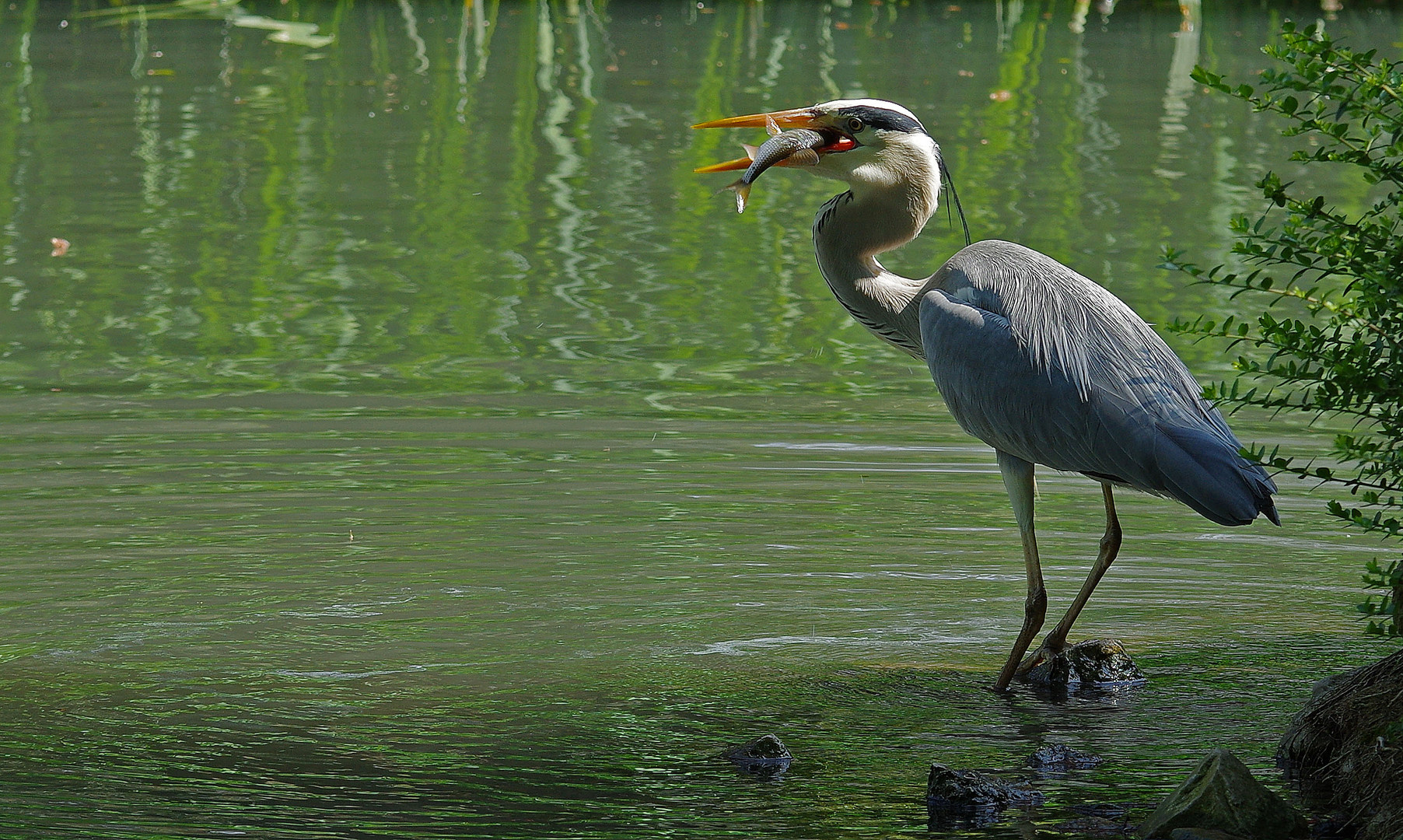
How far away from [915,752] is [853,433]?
12.4 feet

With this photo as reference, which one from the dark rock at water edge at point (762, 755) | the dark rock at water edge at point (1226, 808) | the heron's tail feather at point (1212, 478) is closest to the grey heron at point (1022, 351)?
the heron's tail feather at point (1212, 478)

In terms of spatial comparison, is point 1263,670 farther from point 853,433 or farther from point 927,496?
point 853,433

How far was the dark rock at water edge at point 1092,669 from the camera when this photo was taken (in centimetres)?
565

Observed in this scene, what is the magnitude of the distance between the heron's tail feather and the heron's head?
1.49 meters

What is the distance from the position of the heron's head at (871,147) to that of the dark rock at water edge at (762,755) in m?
2.33

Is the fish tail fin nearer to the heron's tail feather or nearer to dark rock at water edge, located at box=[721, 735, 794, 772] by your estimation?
the heron's tail feather

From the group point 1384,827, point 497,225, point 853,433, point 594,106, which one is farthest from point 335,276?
point 1384,827

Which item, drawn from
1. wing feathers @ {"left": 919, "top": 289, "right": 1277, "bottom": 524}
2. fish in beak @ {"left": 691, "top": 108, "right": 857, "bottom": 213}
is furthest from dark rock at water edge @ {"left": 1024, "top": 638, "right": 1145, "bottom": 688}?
fish in beak @ {"left": 691, "top": 108, "right": 857, "bottom": 213}

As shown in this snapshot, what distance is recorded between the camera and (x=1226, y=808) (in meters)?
4.14

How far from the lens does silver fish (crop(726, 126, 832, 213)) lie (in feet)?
20.8

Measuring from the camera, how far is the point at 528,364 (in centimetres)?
985

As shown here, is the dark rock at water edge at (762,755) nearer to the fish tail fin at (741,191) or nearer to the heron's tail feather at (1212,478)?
the heron's tail feather at (1212,478)

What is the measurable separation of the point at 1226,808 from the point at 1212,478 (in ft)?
4.56

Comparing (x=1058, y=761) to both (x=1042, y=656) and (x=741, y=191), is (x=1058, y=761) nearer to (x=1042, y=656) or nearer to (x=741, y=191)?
(x=1042, y=656)
